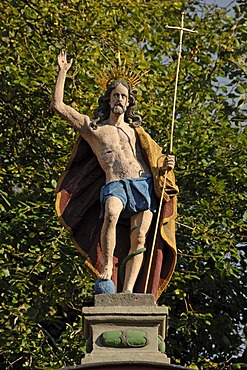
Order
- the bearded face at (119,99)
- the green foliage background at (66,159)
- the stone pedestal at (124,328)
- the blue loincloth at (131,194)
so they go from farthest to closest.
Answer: the green foliage background at (66,159), the bearded face at (119,99), the blue loincloth at (131,194), the stone pedestal at (124,328)

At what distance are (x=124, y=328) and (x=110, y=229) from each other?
83 cm

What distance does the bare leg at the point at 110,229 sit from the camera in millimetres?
12852

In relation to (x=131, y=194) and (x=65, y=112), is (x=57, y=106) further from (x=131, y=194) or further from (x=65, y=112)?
(x=131, y=194)

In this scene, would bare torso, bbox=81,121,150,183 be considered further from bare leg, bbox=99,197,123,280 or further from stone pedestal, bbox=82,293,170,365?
stone pedestal, bbox=82,293,170,365

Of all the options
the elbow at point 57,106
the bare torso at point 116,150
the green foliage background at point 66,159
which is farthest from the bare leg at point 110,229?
the green foliage background at point 66,159

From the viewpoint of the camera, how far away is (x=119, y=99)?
13344mm

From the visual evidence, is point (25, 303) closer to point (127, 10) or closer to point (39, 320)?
point (39, 320)

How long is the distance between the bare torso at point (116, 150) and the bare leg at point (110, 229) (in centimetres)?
28

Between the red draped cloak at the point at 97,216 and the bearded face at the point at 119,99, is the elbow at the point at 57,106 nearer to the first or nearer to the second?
the red draped cloak at the point at 97,216

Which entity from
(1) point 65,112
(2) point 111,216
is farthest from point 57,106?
(2) point 111,216

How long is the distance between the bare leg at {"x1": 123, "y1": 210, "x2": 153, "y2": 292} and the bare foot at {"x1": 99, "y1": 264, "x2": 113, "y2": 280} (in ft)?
0.47

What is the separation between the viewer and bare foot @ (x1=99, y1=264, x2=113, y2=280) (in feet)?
41.8

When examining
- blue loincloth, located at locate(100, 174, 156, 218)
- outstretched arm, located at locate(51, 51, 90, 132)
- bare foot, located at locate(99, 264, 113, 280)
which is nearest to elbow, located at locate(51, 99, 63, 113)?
outstretched arm, located at locate(51, 51, 90, 132)

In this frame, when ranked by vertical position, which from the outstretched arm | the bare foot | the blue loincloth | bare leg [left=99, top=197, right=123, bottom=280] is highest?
the outstretched arm
